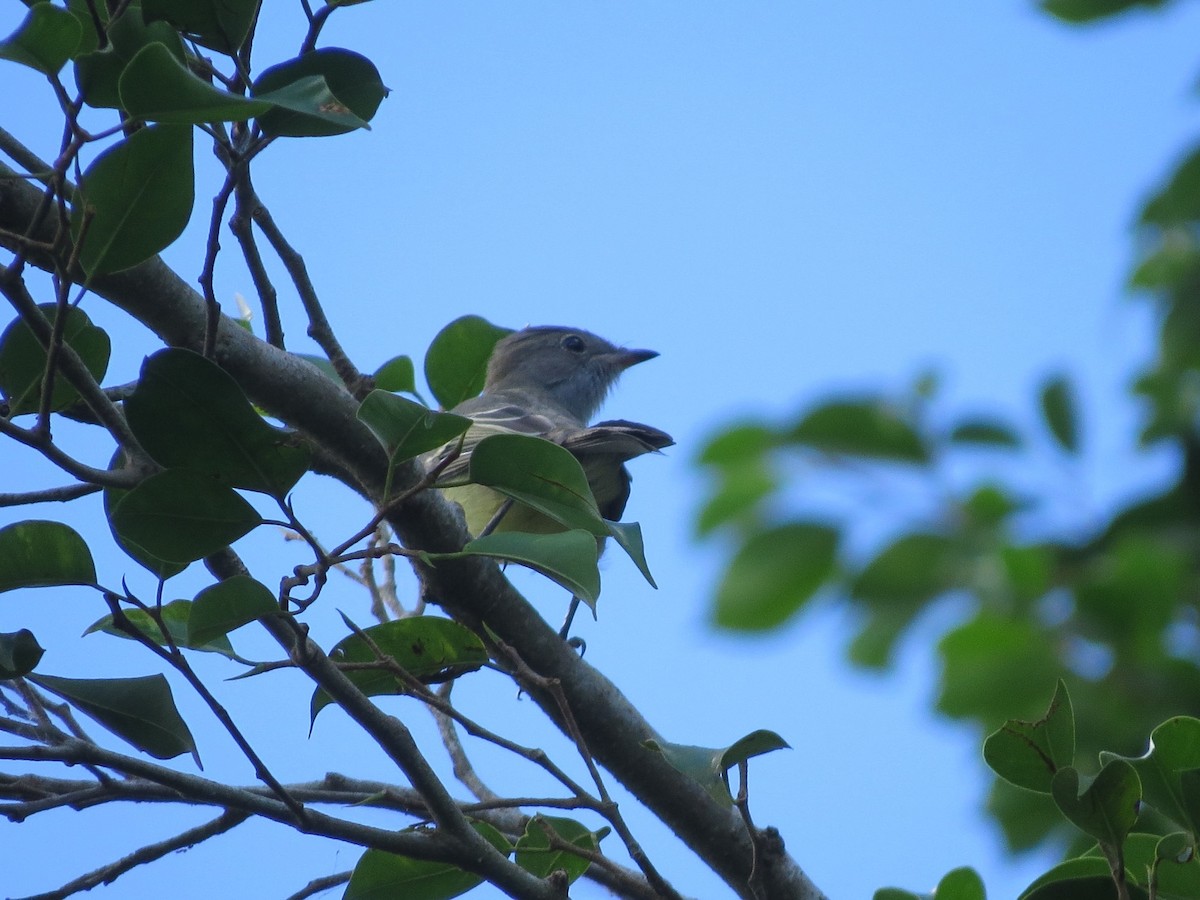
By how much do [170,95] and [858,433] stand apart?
2018mm

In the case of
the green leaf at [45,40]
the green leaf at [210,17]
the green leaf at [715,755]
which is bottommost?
the green leaf at [715,755]

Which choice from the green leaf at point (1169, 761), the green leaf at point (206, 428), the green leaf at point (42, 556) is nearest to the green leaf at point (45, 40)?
the green leaf at point (206, 428)

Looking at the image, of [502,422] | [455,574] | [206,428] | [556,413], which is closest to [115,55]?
[206,428]

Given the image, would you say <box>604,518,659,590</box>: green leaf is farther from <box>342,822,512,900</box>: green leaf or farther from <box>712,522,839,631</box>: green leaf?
<box>712,522,839,631</box>: green leaf

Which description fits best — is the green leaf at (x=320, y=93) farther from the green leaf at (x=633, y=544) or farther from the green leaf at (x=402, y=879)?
the green leaf at (x=402, y=879)

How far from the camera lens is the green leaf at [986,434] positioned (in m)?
3.30

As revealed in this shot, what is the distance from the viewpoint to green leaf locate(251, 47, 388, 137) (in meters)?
1.75

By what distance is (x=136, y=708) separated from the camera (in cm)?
202

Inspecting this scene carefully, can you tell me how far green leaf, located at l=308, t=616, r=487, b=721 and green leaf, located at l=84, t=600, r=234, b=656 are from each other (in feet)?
0.92

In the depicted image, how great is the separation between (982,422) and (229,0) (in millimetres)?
2257

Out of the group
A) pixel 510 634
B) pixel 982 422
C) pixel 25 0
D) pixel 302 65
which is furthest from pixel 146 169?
pixel 982 422

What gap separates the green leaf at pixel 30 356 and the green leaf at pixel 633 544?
0.91m

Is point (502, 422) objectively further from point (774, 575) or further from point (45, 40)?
point (45, 40)

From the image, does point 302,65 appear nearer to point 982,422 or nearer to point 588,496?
point 588,496
